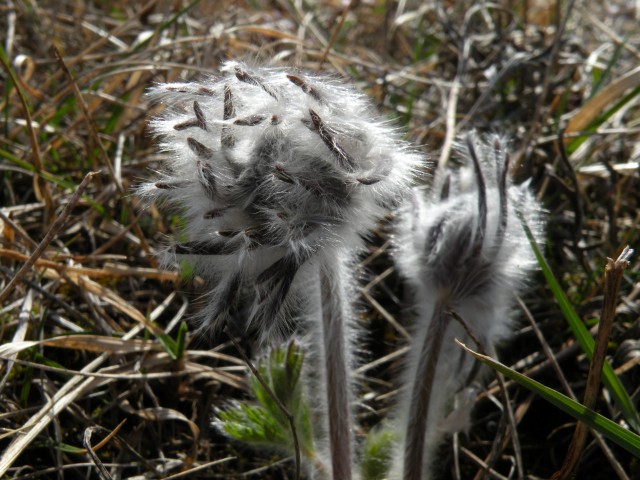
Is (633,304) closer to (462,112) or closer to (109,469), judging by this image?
(462,112)

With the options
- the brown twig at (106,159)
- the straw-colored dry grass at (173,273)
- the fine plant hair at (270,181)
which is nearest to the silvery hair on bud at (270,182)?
the fine plant hair at (270,181)

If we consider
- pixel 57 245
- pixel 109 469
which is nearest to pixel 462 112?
pixel 57 245

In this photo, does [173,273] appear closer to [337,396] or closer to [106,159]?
[106,159]

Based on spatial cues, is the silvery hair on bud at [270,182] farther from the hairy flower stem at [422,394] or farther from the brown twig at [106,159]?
the brown twig at [106,159]

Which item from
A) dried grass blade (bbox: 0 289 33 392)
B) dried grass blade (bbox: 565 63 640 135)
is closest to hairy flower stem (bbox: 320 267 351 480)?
dried grass blade (bbox: 0 289 33 392)

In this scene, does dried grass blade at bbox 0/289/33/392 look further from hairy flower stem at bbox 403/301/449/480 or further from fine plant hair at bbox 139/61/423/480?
hairy flower stem at bbox 403/301/449/480

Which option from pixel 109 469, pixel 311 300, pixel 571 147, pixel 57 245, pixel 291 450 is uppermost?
pixel 571 147
